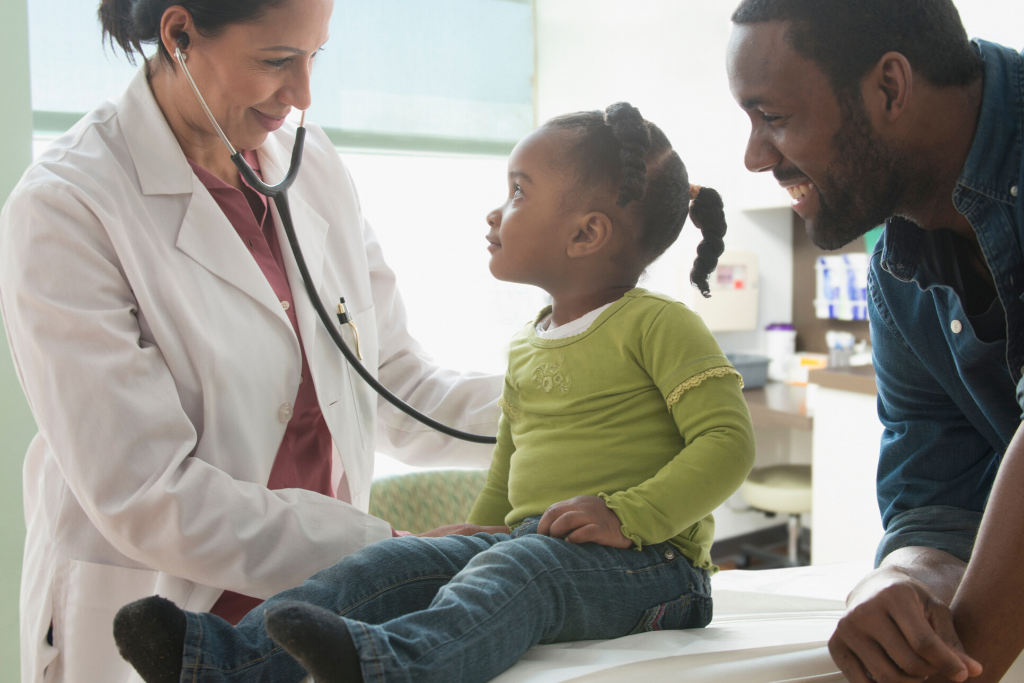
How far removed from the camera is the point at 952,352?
1.04 m

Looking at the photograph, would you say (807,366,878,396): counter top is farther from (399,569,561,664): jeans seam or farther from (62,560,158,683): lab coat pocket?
(62,560,158,683): lab coat pocket

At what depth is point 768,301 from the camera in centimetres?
361

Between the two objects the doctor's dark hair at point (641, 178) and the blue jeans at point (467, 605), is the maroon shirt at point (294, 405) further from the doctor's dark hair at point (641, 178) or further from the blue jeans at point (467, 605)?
the doctor's dark hair at point (641, 178)

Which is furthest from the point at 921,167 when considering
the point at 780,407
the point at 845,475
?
the point at 780,407

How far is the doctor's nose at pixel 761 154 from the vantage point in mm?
984

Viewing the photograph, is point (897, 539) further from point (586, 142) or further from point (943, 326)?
point (586, 142)

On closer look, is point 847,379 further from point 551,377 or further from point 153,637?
point 153,637

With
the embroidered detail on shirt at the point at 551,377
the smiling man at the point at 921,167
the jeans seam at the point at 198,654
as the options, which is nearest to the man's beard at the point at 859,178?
the smiling man at the point at 921,167

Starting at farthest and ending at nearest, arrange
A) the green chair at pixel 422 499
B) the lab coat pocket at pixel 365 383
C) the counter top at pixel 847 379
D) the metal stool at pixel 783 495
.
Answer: the metal stool at pixel 783 495, the counter top at pixel 847 379, the green chair at pixel 422 499, the lab coat pocket at pixel 365 383

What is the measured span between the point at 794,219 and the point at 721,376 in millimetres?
2947

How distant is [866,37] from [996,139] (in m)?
0.20

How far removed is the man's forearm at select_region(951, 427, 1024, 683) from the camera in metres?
0.72

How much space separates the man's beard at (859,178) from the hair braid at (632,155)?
236mm

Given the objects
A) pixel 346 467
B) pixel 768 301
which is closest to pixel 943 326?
pixel 346 467
